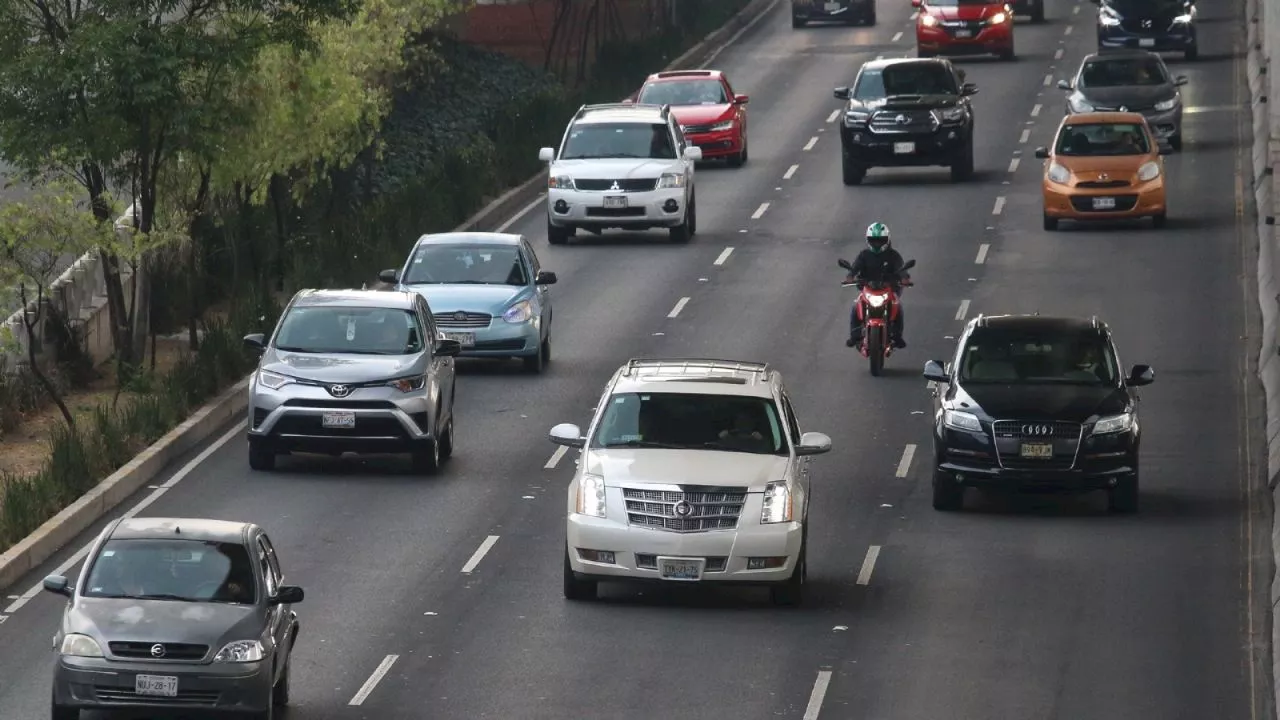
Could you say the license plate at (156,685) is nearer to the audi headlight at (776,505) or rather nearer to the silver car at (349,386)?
the audi headlight at (776,505)

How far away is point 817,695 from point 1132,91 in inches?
1279

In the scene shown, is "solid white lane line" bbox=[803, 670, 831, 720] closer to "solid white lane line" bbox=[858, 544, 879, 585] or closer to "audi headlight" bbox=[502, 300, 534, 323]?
"solid white lane line" bbox=[858, 544, 879, 585]

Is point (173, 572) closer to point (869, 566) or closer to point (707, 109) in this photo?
point (869, 566)

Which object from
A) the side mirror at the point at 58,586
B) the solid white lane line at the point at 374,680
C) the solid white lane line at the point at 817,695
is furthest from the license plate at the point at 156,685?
the solid white lane line at the point at 817,695

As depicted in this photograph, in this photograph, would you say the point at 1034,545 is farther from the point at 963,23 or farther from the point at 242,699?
the point at 963,23

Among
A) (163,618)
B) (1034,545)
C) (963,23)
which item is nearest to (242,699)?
(163,618)

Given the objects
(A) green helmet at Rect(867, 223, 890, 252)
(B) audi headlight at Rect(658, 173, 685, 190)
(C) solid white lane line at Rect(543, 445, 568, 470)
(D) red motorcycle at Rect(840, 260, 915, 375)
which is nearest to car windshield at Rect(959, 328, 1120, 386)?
(C) solid white lane line at Rect(543, 445, 568, 470)

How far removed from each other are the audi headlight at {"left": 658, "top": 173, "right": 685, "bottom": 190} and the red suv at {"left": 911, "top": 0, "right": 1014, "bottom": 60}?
21746mm

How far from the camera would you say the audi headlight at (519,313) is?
31.6 metres

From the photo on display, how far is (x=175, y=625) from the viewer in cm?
1639

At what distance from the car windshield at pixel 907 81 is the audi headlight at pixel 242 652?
31255 millimetres

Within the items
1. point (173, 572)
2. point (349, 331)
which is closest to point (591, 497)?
point (173, 572)

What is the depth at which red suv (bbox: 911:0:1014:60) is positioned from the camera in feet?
205

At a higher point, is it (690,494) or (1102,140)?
(690,494)
